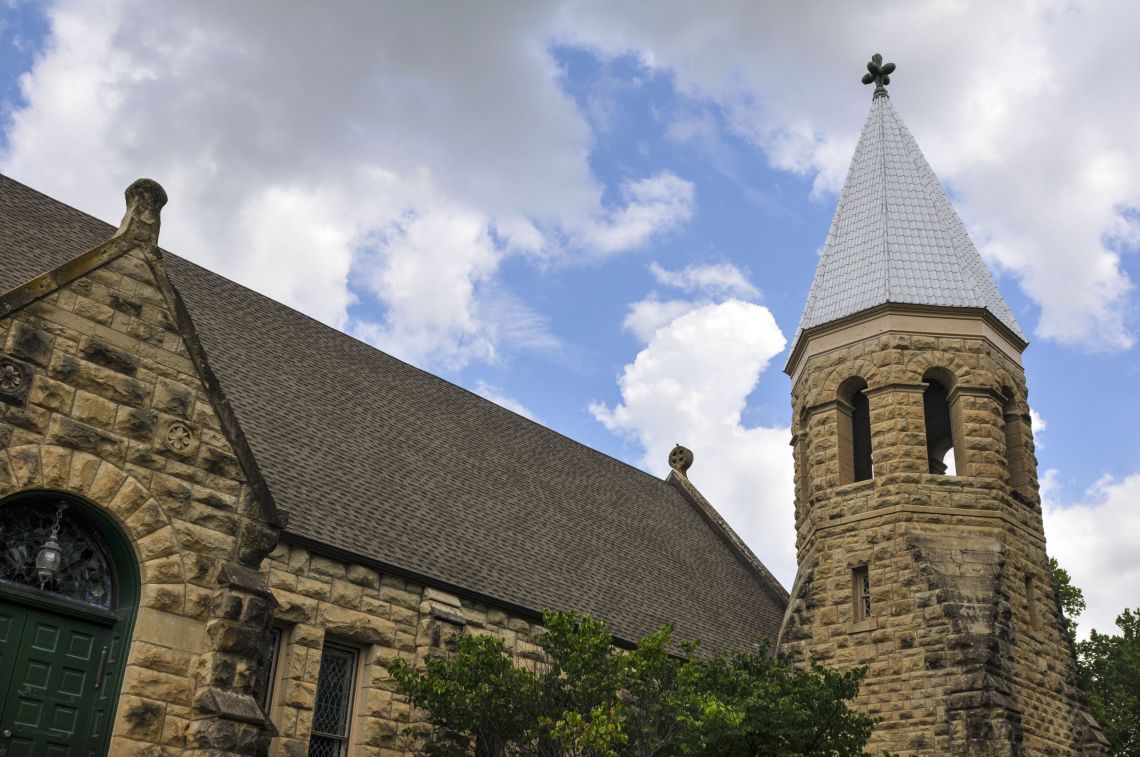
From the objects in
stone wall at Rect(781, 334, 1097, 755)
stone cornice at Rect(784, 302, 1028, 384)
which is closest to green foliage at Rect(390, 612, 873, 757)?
stone wall at Rect(781, 334, 1097, 755)

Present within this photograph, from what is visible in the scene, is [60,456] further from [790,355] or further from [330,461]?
[790,355]

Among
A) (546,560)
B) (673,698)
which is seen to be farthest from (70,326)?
(546,560)

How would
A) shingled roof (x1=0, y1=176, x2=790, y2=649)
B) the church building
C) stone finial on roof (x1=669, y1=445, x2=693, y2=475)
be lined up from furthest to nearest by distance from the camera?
stone finial on roof (x1=669, y1=445, x2=693, y2=475)
shingled roof (x1=0, y1=176, x2=790, y2=649)
the church building

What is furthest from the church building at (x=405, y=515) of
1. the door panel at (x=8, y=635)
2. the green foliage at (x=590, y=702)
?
the green foliage at (x=590, y=702)

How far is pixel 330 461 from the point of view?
16328 mm

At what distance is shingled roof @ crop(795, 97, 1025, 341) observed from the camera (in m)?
20.3

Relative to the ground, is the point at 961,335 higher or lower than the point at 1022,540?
higher

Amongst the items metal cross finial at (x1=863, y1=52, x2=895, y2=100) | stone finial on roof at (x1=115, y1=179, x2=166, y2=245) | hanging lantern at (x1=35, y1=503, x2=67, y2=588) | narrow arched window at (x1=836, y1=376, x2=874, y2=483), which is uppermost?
metal cross finial at (x1=863, y1=52, x2=895, y2=100)

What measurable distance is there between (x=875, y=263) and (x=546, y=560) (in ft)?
27.3

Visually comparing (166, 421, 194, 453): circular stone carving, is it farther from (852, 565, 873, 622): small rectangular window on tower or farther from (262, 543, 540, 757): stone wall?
(852, 565, 873, 622): small rectangular window on tower

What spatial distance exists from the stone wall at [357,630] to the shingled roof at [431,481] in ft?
0.98

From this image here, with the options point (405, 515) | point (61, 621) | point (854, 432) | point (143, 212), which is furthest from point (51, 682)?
point (854, 432)

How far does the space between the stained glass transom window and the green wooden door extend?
0.73ft

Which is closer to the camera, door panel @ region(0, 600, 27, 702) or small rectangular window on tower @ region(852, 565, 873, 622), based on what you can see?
door panel @ region(0, 600, 27, 702)
